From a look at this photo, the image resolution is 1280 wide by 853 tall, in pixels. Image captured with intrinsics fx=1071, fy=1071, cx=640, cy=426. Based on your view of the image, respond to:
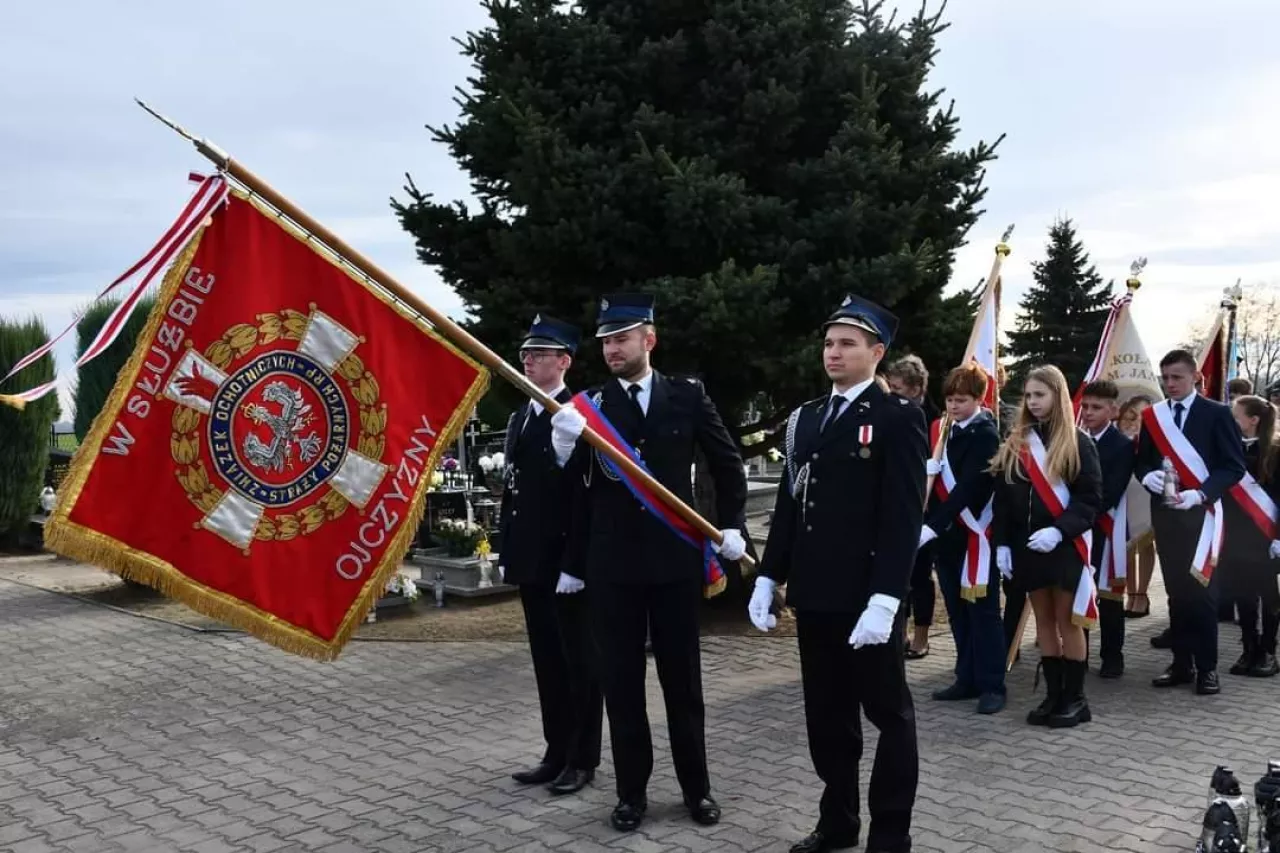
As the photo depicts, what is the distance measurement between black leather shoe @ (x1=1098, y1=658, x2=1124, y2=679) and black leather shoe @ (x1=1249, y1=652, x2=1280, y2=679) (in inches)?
32.1

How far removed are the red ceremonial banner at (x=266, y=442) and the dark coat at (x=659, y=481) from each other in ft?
2.26

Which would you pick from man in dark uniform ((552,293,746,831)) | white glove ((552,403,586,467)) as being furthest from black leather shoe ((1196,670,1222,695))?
white glove ((552,403,586,467))

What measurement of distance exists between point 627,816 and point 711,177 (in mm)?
5138

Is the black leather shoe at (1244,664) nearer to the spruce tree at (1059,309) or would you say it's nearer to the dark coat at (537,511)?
the dark coat at (537,511)

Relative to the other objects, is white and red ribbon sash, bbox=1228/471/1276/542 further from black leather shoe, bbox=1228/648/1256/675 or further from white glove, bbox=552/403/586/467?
white glove, bbox=552/403/586/467

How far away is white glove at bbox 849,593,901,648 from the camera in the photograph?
12.5 feet

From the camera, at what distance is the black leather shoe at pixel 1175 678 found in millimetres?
6750

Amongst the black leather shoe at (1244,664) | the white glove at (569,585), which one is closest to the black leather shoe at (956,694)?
the black leather shoe at (1244,664)

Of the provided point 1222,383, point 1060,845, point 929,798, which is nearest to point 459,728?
point 929,798

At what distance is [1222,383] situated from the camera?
978 cm

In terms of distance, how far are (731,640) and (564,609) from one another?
3.54 m

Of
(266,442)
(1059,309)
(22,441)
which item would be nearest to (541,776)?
(266,442)

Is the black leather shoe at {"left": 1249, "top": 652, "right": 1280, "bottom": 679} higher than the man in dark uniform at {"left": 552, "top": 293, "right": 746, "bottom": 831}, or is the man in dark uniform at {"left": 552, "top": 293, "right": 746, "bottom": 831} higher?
the man in dark uniform at {"left": 552, "top": 293, "right": 746, "bottom": 831}

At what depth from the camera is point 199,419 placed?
439 cm
